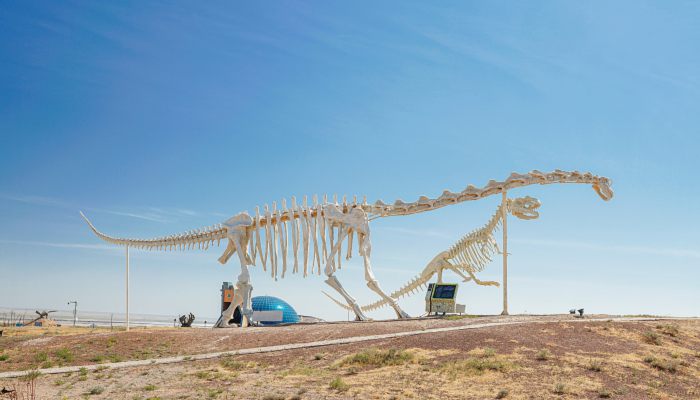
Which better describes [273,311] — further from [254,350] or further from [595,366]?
[595,366]

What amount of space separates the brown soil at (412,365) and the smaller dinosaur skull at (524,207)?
24.4 feet

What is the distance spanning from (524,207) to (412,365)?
601 inches

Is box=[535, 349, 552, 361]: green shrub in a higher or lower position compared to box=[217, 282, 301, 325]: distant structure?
higher

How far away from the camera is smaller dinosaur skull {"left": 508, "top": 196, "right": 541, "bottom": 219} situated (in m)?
31.3

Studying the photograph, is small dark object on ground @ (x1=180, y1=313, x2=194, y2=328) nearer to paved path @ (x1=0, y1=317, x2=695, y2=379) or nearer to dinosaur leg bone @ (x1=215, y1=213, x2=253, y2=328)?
dinosaur leg bone @ (x1=215, y1=213, x2=253, y2=328)

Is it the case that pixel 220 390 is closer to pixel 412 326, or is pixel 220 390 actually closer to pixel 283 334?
pixel 283 334

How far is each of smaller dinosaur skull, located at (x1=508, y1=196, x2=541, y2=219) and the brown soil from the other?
7432 millimetres

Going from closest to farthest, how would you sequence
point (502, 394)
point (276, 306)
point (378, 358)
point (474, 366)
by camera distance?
1. point (502, 394)
2. point (474, 366)
3. point (378, 358)
4. point (276, 306)

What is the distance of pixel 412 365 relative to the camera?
18875 millimetres

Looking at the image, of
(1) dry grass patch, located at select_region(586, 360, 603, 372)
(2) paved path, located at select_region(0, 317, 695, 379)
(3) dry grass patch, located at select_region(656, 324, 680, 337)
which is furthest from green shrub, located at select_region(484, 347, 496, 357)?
(3) dry grass patch, located at select_region(656, 324, 680, 337)

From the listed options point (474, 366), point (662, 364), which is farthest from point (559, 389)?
point (662, 364)

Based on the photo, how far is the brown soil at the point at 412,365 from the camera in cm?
1638

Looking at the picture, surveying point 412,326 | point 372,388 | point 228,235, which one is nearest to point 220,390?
A: point 372,388

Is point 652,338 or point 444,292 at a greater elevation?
point 444,292
